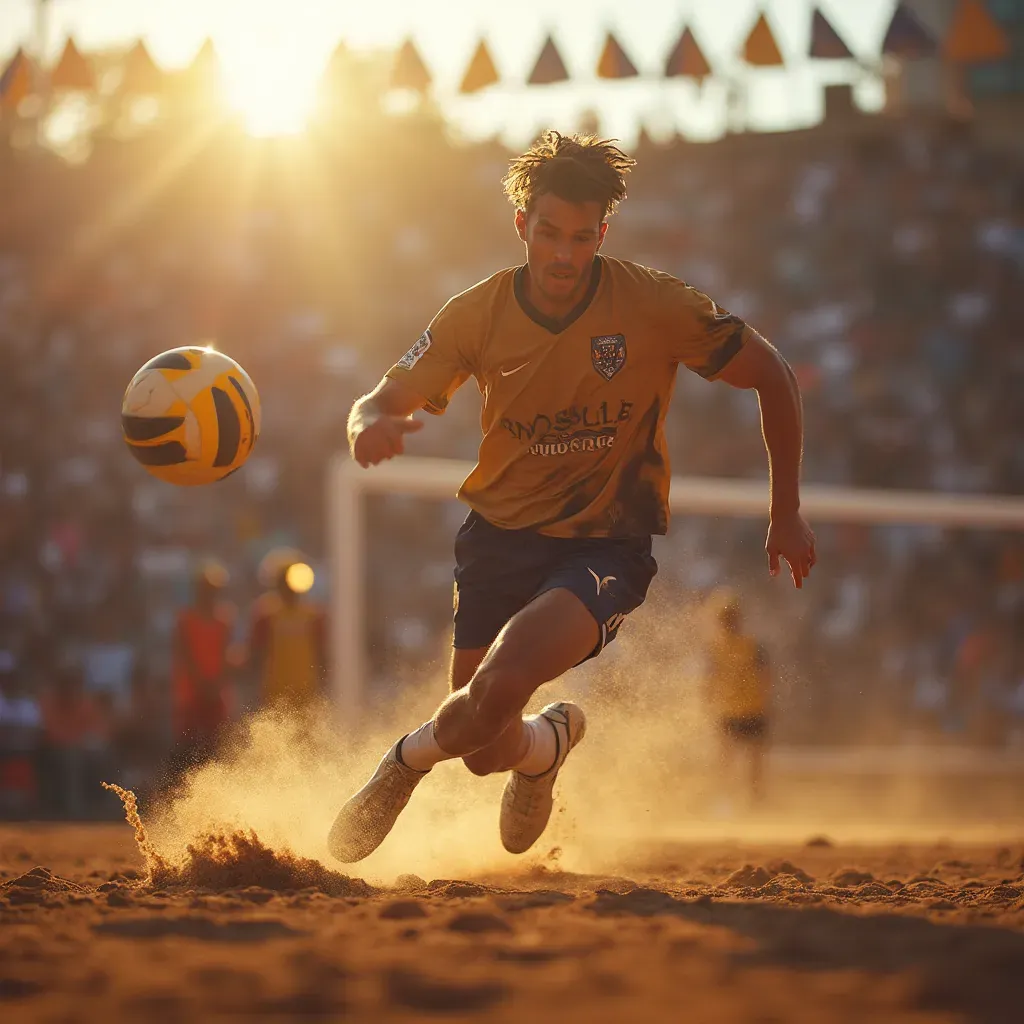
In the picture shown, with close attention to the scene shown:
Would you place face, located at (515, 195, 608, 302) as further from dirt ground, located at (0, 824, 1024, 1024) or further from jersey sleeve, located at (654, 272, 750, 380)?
dirt ground, located at (0, 824, 1024, 1024)

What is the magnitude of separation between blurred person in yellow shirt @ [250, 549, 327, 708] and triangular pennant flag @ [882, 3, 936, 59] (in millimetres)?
11602

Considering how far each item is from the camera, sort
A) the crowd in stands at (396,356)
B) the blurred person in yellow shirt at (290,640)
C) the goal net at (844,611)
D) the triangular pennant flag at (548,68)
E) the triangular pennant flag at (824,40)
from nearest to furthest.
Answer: the blurred person in yellow shirt at (290,640)
the goal net at (844,611)
the crowd in stands at (396,356)
the triangular pennant flag at (824,40)
the triangular pennant flag at (548,68)

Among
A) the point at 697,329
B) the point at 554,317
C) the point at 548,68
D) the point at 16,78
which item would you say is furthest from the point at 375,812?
the point at 548,68

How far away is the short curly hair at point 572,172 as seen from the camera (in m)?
4.44

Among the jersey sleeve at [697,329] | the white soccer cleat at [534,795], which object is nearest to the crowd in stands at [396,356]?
the white soccer cleat at [534,795]

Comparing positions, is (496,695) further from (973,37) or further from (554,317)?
(973,37)

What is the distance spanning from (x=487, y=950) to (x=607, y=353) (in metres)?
2.09

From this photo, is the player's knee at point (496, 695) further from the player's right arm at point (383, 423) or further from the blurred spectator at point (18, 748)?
the blurred spectator at point (18, 748)

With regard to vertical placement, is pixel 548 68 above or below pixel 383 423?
above

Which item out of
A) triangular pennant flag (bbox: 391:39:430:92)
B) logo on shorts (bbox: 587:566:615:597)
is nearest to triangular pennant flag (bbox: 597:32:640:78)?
triangular pennant flag (bbox: 391:39:430:92)

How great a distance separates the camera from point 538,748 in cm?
509

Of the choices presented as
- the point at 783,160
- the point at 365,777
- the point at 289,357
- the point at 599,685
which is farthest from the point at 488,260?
the point at 365,777

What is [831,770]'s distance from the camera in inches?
451

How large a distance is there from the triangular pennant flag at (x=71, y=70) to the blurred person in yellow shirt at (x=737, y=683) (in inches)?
446
